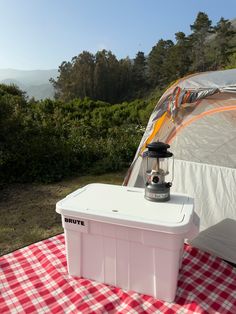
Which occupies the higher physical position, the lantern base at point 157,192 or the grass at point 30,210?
the lantern base at point 157,192

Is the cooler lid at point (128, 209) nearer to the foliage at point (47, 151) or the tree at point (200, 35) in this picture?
the foliage at point (47, 151)

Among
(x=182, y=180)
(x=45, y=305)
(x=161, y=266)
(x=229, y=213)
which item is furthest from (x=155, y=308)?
(x=182, y=180)

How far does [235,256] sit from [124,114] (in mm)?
8433

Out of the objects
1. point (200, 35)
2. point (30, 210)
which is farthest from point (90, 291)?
point (200, 35)

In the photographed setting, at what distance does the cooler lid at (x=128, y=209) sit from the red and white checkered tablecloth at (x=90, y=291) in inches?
18.1

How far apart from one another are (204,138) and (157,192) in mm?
971

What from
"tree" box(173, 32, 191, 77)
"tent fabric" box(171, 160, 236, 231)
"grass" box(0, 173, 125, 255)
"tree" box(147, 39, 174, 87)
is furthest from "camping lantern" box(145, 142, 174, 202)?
"tree" box(147, 39, 174, 87)

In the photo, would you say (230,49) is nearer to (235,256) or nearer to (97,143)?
(97,143)

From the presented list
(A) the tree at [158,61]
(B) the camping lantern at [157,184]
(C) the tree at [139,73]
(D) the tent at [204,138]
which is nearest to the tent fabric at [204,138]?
(D) the tent at [204,138]

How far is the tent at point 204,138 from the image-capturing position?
2.24 meters

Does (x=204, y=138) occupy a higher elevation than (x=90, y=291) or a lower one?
higher

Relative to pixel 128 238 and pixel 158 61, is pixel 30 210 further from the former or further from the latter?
pixel 158 61

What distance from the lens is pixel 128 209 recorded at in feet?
5.42

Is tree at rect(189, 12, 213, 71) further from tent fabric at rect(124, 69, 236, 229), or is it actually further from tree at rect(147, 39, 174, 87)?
tent fabric at rect(124, 69, 236, 229)
